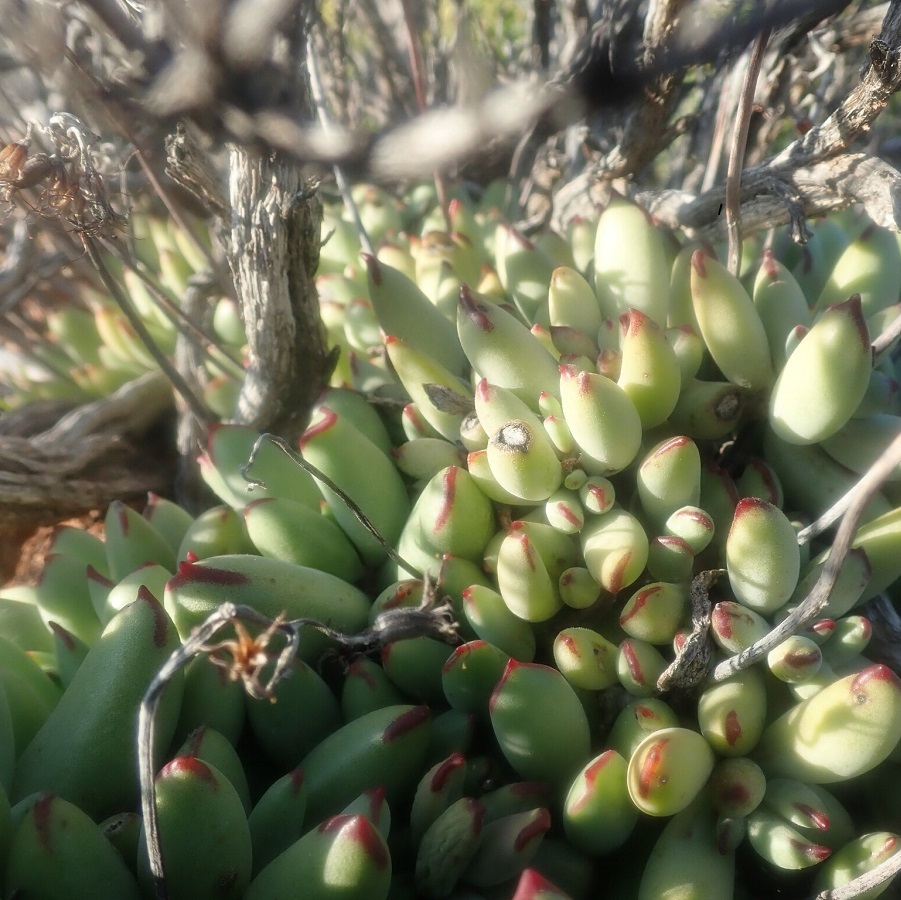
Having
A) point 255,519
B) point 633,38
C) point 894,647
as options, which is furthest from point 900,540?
point 633,38

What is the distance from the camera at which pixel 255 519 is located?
0.85m

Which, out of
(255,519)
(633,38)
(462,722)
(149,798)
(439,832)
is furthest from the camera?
(633,38)

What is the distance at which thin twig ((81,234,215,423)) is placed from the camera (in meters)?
0.85

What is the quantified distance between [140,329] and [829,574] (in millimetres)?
785

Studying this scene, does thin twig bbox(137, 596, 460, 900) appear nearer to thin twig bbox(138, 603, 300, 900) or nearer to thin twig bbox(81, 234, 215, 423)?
thin twig bbox(138, 603, 300, 900)

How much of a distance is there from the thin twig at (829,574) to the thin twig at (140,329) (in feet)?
2.35

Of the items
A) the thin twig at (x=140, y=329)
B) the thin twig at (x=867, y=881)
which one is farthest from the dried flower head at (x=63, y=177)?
the thin twig at (x=867, y=881)

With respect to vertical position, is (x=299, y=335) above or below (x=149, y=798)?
Answer: above

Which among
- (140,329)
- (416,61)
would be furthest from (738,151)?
(140,329)

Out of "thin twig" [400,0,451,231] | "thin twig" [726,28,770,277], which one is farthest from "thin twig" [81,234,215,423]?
"thin twig" [726,28,770,277]

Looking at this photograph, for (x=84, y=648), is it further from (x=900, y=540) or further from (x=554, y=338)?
(x=900, y=540)

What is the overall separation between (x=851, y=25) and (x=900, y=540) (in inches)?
31.5

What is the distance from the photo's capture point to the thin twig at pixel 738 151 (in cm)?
75

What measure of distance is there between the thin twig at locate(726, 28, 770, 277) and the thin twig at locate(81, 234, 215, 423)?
0.66 m
